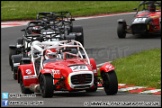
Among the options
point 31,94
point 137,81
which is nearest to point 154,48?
point 137,81

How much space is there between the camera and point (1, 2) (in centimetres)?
4422

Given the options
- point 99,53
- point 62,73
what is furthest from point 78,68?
point 99,53

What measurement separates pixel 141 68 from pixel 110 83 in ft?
14.6

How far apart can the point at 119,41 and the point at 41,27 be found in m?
4.49

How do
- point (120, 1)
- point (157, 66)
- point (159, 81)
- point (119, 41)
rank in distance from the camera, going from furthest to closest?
point (120, 1), point (119, 41), point (157, 66), point (159, 81)

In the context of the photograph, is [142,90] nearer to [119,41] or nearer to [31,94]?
[31,94]

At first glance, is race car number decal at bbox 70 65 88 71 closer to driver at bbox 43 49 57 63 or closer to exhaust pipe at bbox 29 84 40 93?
driver at bbox 43 49 57 63

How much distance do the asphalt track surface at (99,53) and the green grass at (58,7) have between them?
307 cm

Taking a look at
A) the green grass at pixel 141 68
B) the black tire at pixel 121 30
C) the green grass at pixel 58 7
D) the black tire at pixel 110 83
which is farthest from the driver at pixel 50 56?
the green grass at pixel 58 7

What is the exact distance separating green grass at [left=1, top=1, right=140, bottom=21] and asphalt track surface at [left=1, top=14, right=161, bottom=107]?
3070 mm

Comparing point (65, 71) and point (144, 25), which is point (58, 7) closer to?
point (144, 25)

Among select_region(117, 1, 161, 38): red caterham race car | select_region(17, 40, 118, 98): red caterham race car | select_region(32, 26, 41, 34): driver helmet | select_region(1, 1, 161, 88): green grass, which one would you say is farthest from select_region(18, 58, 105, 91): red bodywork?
select_region(117, 1, 161, 38): red caterham race car

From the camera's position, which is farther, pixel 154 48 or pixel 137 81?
pixel 154 48

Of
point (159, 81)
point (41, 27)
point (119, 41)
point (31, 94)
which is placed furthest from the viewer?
point (119, 41)
